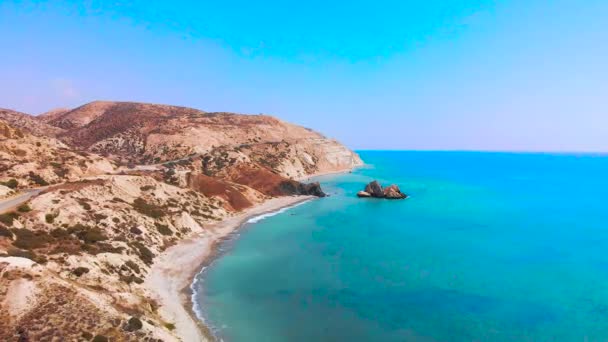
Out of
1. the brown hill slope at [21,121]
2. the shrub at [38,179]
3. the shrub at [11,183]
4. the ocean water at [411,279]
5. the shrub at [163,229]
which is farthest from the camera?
the brown hill slope at [21,121]

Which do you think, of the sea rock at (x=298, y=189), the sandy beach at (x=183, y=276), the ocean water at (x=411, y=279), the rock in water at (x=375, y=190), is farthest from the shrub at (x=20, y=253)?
the rock in water at (x=375, y=190)

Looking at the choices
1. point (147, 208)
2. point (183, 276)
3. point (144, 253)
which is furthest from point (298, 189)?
point (183, 276)

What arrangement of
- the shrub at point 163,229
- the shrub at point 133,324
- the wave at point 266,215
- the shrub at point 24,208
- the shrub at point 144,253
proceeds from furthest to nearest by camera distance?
1. the wave at point 266,215
2. the shrub at point 163,229
3. the shrub at point 144,253
4. the shrub at point 24,208
5. the shrub at point 133,324

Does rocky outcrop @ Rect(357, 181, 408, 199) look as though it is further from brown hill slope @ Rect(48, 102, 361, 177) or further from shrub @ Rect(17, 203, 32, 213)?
shrub @ Rect(17, 203, 32, 213)

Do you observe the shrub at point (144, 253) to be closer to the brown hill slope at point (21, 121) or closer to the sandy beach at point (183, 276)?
the sandy beach at point (183, 276)

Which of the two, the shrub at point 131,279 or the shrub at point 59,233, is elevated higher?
the shrub at point 59,233

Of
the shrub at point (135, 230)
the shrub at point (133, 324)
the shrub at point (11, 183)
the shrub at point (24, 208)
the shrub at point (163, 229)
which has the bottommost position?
the shrub at point (133, 324)

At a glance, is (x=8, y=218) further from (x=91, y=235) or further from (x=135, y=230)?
(x=135, y=230)
